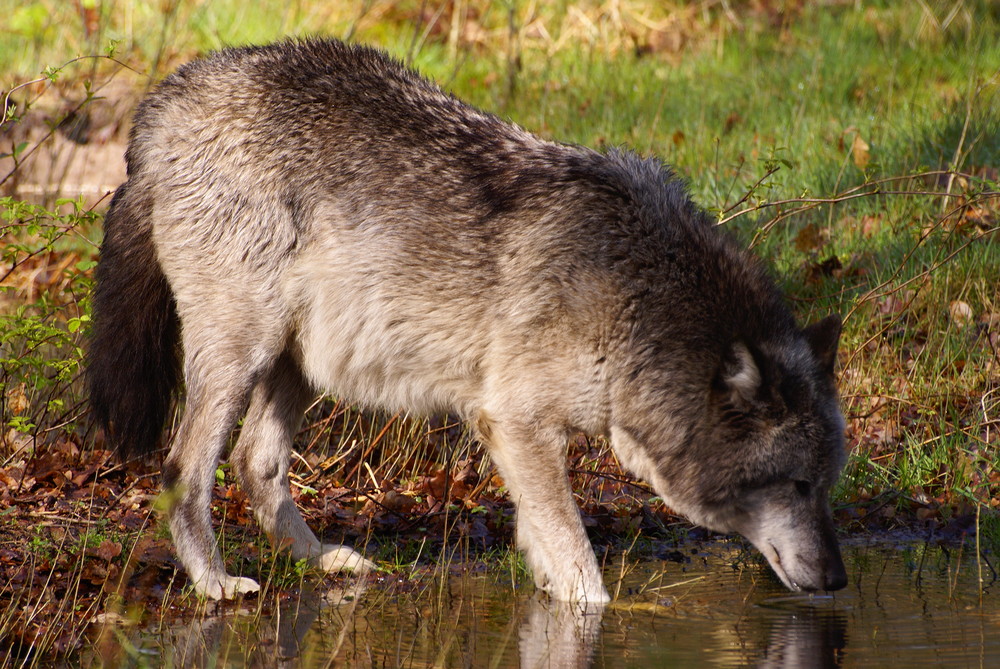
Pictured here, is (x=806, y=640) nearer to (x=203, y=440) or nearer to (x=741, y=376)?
(x=741, y=376)

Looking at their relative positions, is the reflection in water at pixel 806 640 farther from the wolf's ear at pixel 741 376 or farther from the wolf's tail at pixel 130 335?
the wolf's tail at pixel 130 335

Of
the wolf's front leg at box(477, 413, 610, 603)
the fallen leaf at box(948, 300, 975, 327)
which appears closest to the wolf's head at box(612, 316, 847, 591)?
the wolf's front leg at box(477, 413, 610, 603)

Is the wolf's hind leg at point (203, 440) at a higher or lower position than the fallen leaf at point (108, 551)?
higher

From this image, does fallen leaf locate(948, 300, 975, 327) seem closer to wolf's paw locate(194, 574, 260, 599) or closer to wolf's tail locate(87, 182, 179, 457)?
wolf's paw locate(194, 574, 260, 599)

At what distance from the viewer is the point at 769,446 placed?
438 cm

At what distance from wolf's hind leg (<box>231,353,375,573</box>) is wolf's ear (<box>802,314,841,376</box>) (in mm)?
2381


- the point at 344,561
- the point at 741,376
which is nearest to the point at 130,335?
the point at 344,561

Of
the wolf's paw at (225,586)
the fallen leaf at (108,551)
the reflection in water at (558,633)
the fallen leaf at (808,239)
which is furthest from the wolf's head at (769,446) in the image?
the fallen leaf at (808,239)

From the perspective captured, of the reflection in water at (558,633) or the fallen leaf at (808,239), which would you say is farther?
the fallen leaf at (808,239)

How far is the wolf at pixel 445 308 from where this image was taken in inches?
175

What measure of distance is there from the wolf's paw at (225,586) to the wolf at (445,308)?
0.03ft

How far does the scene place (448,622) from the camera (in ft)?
13.6

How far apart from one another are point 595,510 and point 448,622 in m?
1.76

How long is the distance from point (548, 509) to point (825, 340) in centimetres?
137
